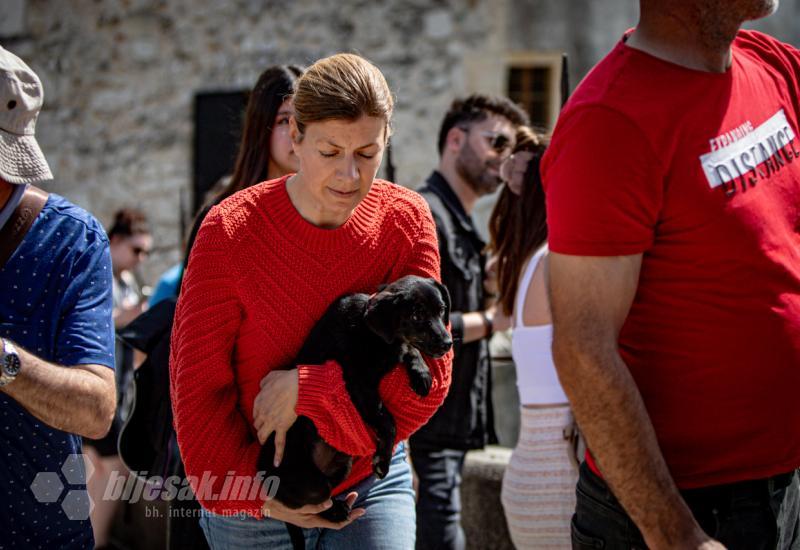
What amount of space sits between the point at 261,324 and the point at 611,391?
89cm

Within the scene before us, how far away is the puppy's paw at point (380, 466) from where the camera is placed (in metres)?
2.43

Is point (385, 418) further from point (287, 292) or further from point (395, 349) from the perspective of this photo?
point (287, 292)

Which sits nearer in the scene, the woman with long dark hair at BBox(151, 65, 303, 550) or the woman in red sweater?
the woman in red sweater

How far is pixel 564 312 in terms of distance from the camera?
2.10 meters

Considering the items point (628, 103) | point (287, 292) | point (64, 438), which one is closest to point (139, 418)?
point (64, 438)

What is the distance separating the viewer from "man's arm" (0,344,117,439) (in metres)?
2.28

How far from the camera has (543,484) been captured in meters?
3.41

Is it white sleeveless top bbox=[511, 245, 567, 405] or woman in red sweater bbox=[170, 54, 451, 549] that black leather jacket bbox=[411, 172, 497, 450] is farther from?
woman in red sweater bbox=[170, 54, 451, 549]

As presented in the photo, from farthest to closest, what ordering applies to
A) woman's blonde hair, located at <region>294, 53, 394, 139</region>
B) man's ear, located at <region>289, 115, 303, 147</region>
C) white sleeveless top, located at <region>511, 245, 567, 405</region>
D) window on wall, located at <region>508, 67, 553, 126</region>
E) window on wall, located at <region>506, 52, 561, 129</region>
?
window on wall, located at <region>508, 67, 553, 126</region> < window on wall, located at <region>506, 52, 561, 129</region> < white sleeveless top, located at <region>511, 245, 567, 405</region> < man's ear, located at <region>289, 115, 303, 147</region> < woman's blonde hair, located at <region>294, 53, 394, 139</region>

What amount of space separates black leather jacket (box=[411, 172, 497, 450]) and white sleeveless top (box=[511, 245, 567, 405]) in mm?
378

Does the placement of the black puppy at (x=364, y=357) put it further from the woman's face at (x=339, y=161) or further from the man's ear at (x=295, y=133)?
the man's ear at (x=295, y=133)

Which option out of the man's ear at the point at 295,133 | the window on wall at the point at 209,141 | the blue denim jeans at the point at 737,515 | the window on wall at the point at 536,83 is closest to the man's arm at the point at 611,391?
the blue denim jeans at the point at 737,515

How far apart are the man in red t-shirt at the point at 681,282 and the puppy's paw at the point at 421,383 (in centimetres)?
42

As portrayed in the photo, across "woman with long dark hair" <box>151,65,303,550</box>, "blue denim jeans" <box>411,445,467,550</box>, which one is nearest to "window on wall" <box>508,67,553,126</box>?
"blue denim jeans" <box>411,445,467,550</box>
